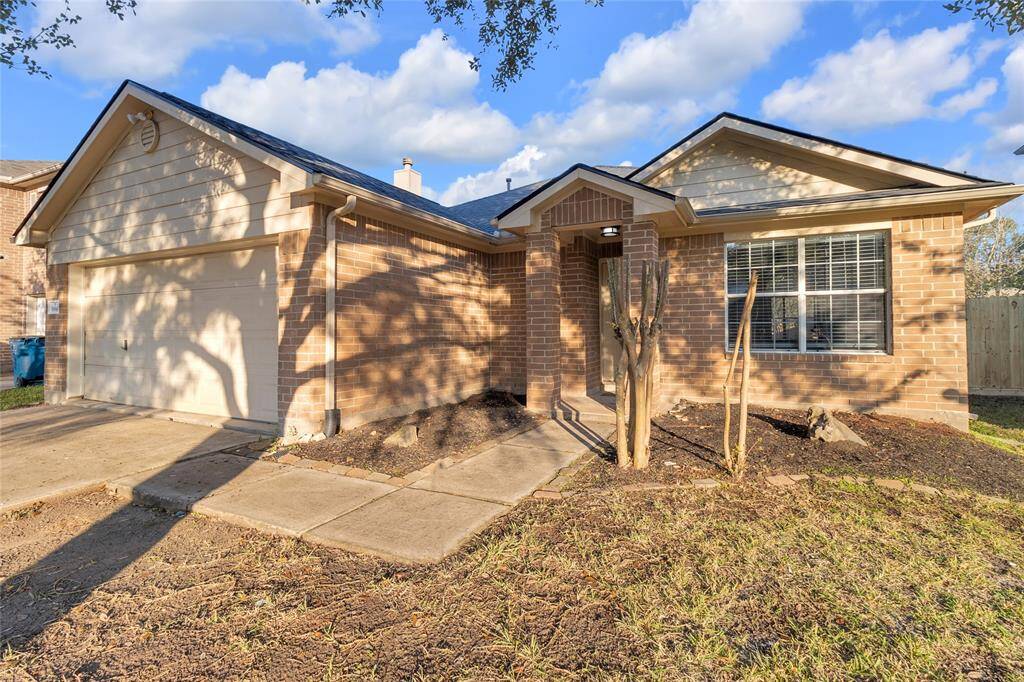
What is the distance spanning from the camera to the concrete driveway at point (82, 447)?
471 cm

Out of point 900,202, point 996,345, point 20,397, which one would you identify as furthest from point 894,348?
point 20,397

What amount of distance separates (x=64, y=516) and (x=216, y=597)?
2.34 metres

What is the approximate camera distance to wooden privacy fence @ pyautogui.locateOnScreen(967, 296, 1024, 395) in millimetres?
10453

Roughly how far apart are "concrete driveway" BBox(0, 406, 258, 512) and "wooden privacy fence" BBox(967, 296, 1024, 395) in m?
13.7

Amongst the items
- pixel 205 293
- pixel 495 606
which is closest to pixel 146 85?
pixel 205 293

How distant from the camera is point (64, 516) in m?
4.11

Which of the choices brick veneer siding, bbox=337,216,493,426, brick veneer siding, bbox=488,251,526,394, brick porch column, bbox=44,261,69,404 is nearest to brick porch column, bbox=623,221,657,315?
brick veneer siding, bbox=488,251,526,394

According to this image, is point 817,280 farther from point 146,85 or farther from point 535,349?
point 146,85

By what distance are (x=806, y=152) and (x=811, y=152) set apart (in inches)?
3.6

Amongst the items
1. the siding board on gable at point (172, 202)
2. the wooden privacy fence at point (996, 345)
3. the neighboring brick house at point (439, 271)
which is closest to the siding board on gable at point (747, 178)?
the neighboring brick house at point (439, 271)

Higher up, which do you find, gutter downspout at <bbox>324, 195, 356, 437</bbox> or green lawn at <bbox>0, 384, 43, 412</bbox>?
gutter downspout at <bbox>324, 195, 356, 437</bbox>

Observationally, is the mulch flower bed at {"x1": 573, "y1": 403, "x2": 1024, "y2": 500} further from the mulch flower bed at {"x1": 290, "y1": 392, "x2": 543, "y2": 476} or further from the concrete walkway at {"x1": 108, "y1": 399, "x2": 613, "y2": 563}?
the mulch flower bed at {"x1": 290, "y1": 392, "x2": 543, "y2": 476}

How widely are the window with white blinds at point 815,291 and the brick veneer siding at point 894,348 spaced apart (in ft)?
0.66

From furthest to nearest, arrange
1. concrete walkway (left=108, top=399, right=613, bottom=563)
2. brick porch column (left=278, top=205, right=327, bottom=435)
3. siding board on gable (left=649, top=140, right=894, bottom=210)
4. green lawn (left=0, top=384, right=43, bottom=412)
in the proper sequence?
1. green lawn (left=0, top=384, right=43, bottom=412)
2. siding board on gable (left=649, top=140, right=894, bottom=210)
3. brick porch column (left=278, top=205, right=327, bottom=435)
4. concrete walkway (left=108, top=399, right=613, bottom=563)
